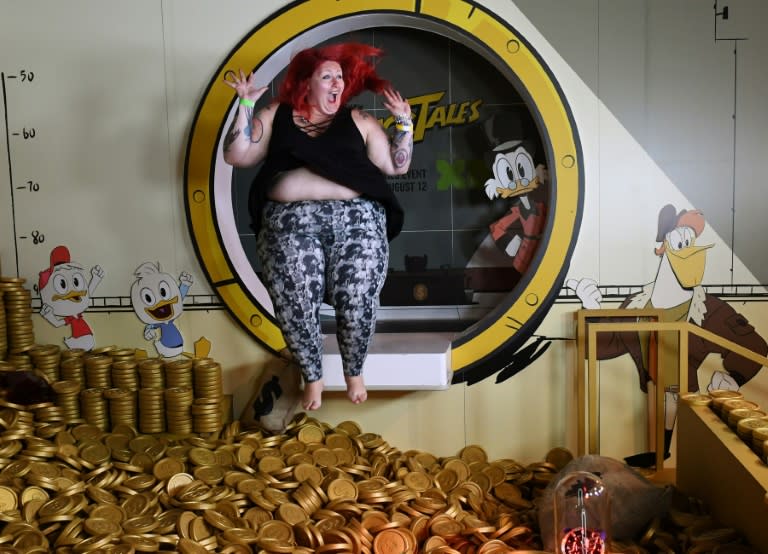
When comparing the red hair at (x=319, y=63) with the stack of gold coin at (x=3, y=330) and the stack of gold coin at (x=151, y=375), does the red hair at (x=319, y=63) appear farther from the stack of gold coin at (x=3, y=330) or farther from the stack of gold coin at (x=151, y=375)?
the stack of gold coin at (x=3, y=330)

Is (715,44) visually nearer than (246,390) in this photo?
Yes

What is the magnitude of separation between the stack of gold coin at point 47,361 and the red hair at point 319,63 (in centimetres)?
166

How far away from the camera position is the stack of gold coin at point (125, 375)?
342 cm

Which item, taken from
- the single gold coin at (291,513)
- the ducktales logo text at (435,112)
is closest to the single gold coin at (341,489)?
the single gold coin at (291,513)

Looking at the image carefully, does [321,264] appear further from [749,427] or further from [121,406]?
[749,427]

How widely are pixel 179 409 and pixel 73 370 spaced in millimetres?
523

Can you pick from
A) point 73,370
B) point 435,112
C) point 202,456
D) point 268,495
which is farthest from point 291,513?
point 435,112

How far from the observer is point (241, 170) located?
362 cm

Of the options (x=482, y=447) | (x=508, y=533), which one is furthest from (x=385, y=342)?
(x=508, y=533)

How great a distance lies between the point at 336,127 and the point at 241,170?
1040 millimetres

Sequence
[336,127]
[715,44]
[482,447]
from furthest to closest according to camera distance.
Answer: [482,447] → [715,44] → [336,127]

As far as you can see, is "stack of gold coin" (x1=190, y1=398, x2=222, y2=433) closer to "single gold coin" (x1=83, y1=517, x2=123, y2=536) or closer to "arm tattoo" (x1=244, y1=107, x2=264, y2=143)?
"single gold coin" (x1=83, y1=517, x2=123, y2=536)

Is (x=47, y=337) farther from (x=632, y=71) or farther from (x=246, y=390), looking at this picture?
(x=632, y=71)

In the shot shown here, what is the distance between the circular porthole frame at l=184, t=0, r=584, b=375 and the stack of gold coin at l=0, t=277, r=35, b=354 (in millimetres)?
831
